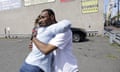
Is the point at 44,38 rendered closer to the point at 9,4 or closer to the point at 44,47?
the point at 44,47

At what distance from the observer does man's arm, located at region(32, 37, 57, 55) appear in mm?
3518

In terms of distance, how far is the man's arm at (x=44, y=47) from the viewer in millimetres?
3518

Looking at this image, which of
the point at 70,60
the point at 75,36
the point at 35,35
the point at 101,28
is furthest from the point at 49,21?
the point at 101,28

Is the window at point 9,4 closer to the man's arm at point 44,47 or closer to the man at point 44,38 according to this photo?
the man at point 44,38

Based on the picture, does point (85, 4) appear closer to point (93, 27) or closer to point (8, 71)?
point (93, 27)

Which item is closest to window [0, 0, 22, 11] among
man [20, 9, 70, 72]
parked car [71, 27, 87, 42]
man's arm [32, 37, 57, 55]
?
parked car [71, 27, 87, 42]

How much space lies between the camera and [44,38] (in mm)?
3660

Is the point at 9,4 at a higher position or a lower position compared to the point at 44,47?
higher

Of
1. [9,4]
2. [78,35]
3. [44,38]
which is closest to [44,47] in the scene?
[44,38]

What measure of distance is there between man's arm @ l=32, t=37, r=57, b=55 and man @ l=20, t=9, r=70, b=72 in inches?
1.4

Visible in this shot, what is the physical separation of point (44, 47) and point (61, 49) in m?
0.19

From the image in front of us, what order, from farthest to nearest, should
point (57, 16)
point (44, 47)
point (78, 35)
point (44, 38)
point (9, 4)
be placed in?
1. point (9, 4)
2. point (57, 16)
3. point (78, 35)
4. point (44, 38)
5. point (44, 47)

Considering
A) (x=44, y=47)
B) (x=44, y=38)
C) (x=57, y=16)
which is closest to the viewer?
(x=44, y=47)

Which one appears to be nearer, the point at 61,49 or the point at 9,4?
the point at 61,49
